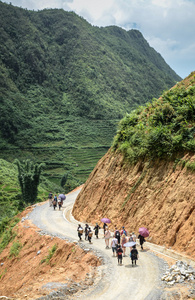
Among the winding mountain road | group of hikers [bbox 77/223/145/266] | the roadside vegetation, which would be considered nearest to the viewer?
the winding mountain road

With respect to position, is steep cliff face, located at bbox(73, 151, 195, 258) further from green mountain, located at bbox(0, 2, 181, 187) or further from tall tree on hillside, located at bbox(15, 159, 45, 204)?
green mountain, located at bbox(0, 2, 181, 187)

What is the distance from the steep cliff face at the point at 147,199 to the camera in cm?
1519

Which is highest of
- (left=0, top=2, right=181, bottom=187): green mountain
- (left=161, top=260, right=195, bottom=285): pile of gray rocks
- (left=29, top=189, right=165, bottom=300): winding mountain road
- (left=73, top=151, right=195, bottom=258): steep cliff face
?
(left=0, top=2, right=181, bottom=187): green mountain

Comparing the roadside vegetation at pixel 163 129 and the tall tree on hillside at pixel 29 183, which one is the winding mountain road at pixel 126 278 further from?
the tall tree on hillside at pixel 29 183

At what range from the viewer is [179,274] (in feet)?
39.2

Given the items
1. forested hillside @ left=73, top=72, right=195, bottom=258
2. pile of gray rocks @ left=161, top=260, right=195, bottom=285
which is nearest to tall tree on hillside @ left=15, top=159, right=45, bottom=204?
forested hillside @ left=73, top=72, right=195, bottom=258

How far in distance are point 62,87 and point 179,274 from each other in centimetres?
12898

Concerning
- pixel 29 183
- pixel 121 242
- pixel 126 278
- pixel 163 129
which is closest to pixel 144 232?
pixel 121 242

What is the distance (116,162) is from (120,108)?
342 feet

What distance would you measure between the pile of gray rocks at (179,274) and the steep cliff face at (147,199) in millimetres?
1495

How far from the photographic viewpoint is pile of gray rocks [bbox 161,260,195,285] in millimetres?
11617

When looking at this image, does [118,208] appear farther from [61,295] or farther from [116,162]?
[61,295]

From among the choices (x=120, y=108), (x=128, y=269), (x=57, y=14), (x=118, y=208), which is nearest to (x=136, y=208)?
(x=118, y=208)

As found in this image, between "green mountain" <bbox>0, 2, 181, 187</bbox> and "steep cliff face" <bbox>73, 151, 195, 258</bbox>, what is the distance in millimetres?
48603
